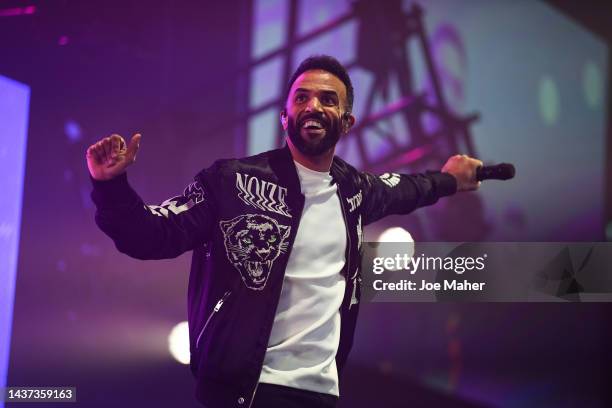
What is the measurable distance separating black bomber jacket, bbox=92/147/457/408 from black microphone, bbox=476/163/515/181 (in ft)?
2.14

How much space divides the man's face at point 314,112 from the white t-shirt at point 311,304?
0.09 meters

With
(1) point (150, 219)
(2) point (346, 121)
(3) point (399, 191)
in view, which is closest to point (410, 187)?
(3) point (399, 191)

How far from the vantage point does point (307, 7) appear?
9.04 feet

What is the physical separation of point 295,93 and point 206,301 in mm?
635

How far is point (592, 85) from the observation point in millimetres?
2812

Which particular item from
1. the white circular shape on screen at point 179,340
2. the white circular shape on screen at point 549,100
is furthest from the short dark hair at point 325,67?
the white circular shape on screen at point 549,100

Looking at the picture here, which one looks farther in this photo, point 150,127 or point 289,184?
point 150,127

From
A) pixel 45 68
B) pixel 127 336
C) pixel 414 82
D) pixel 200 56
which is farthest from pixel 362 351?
pixel 45 68

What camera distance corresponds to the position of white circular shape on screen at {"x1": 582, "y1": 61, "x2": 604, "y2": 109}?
2809mm

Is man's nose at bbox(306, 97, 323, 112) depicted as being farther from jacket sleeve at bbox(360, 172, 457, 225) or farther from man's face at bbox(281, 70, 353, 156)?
jacket sleeve at bbox(360, 172, 457, 225)

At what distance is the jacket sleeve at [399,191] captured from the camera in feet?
6.37

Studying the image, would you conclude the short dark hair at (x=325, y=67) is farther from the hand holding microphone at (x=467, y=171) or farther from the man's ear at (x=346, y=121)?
the hand holding microphone at (x=467, y=171)

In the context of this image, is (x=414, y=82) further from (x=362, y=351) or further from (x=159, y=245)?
(x=159, y=245)

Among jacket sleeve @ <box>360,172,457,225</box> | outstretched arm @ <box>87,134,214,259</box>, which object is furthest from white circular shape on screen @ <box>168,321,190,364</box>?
outstretched arm @ <box>87,134,214,259</box>
